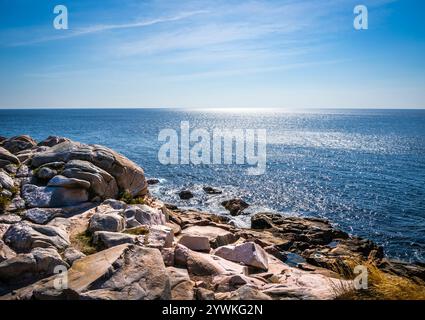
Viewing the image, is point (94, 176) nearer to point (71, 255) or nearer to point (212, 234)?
point (71, 255)

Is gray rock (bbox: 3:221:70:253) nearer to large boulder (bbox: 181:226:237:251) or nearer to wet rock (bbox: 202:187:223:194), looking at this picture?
large boulder (bbox: 181:226:237:251)

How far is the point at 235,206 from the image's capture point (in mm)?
36719

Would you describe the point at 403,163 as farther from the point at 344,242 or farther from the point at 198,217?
the point at 198,217

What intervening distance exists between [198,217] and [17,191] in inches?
621

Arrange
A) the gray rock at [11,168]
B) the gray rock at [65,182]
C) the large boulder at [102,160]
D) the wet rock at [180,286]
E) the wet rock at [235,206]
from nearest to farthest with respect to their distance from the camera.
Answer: the wet rock at [180,286] → the gray rock at [65,182] → the gray rock at [11,168] → the large boulder at [102,160] → the wet rock at [235,206]

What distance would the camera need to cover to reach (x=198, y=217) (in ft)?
92.9

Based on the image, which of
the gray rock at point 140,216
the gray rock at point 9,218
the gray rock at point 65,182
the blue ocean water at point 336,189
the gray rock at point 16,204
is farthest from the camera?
the blue ocean water at point 336,189

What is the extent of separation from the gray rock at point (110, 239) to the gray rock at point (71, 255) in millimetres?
937

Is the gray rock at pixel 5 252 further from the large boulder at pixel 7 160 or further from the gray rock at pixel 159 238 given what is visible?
the large boulder at pixel 7 160

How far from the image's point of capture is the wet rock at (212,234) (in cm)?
1662

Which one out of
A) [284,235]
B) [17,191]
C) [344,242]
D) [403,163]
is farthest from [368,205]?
[17,191]

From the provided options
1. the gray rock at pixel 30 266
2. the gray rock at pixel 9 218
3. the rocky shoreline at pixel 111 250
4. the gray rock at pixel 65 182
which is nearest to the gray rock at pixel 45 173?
the rocky shoreline at pixel 111 250
